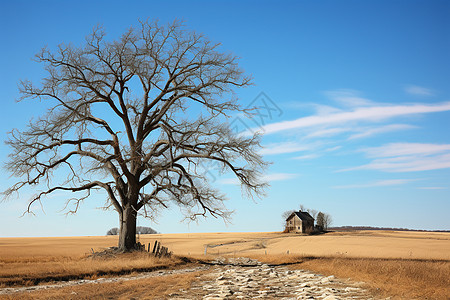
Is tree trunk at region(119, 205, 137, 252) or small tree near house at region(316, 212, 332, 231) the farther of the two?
small tree near house at region(316, 212, 332, 231)

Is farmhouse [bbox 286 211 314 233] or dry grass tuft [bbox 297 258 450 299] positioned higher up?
farmhouse [bbox 286 211 314 233]

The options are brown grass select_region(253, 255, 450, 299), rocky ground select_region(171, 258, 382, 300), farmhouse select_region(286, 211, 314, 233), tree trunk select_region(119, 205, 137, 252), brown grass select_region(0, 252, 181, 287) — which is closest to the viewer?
brown grass select_region(253, 255, 450, 299)

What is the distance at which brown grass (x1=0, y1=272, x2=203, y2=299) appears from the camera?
11617 millimetres

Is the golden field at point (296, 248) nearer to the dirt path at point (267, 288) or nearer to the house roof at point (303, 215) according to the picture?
the dirt path at point (267, 288)

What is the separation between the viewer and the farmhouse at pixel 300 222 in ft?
285

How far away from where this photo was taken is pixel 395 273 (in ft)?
43.1

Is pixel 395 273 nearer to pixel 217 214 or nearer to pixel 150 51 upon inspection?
pixel 217 214

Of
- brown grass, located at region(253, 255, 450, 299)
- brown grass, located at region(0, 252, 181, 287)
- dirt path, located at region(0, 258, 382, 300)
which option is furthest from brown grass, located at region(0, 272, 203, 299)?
brown grass, located at region(253, 255, 450, 299)

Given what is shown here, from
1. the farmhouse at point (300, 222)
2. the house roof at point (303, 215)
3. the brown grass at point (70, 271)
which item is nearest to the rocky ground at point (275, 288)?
the brown grass at point (70, 271)

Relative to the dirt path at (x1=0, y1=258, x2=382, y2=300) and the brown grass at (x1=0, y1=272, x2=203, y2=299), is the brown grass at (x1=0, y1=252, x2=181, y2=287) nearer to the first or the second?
the dirt path at (x1=0, y1=258, x2=382, y2=300)

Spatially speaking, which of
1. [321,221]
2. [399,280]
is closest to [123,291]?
[399,280]

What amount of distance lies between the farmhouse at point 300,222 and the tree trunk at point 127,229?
218 ft

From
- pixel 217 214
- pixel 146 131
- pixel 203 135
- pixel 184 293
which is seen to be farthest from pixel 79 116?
pixel 184 293

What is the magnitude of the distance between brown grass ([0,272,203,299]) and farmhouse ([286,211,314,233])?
74713 millimetres
